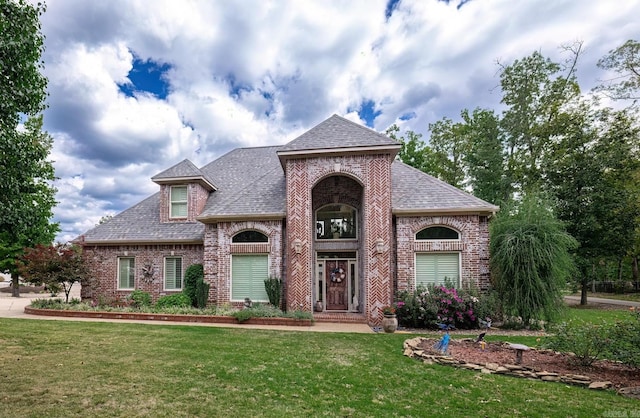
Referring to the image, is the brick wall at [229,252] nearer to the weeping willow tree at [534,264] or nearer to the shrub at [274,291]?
the shrub at [274,291]

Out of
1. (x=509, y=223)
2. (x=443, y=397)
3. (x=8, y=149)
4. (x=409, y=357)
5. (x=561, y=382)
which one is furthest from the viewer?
(x=509, y=223)

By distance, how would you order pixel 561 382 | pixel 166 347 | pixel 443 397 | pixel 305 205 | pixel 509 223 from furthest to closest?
pixel 305 205 → pixel 509 223 → pixel 166 347 → pixel 561 382 → pixel 443 397

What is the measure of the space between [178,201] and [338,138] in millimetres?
8723

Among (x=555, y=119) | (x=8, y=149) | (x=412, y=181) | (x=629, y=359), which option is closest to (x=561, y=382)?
(x=629, y=359)

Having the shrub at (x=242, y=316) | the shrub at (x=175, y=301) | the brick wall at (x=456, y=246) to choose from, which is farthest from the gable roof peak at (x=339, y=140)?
the shrub at (x=175, y=301)

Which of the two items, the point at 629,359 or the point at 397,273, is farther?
Result: the point at 397,273

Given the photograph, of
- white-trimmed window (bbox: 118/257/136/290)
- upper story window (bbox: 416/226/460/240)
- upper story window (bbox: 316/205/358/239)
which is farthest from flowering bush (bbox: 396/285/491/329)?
white-trimmed window (bbox: 118/257/136/290)

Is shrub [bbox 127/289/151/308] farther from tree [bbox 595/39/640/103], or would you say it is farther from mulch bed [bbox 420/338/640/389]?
tree [bbox 595/39/640/103]

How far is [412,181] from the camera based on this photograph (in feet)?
46.1

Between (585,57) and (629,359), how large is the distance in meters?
21.6

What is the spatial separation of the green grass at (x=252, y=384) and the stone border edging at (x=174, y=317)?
9.38 feet

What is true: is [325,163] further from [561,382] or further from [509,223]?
[561,382]

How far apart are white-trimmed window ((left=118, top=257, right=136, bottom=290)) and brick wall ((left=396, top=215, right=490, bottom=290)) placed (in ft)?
39.8

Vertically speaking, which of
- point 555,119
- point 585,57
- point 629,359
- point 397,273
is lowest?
point 629,359
